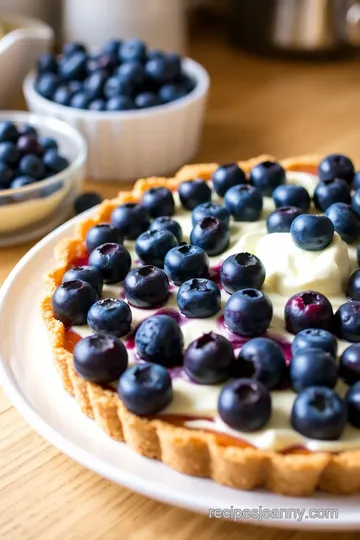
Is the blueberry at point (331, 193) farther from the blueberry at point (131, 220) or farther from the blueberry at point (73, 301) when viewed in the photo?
the blueberry at point (73, 301)

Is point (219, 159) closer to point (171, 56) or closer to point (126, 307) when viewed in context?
point (171, 56)

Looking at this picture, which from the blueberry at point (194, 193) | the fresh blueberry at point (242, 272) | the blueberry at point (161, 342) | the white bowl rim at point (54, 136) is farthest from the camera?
the white bowl rim at point (54, 136)

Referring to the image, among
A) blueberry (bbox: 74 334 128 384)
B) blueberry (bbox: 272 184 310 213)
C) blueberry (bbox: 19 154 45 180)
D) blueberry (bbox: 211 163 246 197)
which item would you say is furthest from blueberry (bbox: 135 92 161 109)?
blueberry (bbox: 74 334 128 384)

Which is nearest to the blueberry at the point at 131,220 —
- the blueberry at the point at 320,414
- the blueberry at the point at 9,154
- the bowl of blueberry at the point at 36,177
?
the bowl of blueberry at the point at 36,177

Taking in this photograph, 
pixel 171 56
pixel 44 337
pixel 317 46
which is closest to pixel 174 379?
pixel 44 337

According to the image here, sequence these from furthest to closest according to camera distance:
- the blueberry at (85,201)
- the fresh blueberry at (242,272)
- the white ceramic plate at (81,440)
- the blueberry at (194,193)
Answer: the blueberry at (85,201) < the blueberry at (194,193) < the fresh blueberry at (242,272) < the white ceramic plate at (81,440)

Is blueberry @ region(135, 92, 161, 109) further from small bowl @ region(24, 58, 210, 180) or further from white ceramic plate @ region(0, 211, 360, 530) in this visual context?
white ceramic plate @ region(0, 211, 360, 530)

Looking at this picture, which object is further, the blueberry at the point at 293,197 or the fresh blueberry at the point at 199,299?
the blueberry at the point at 293,197
